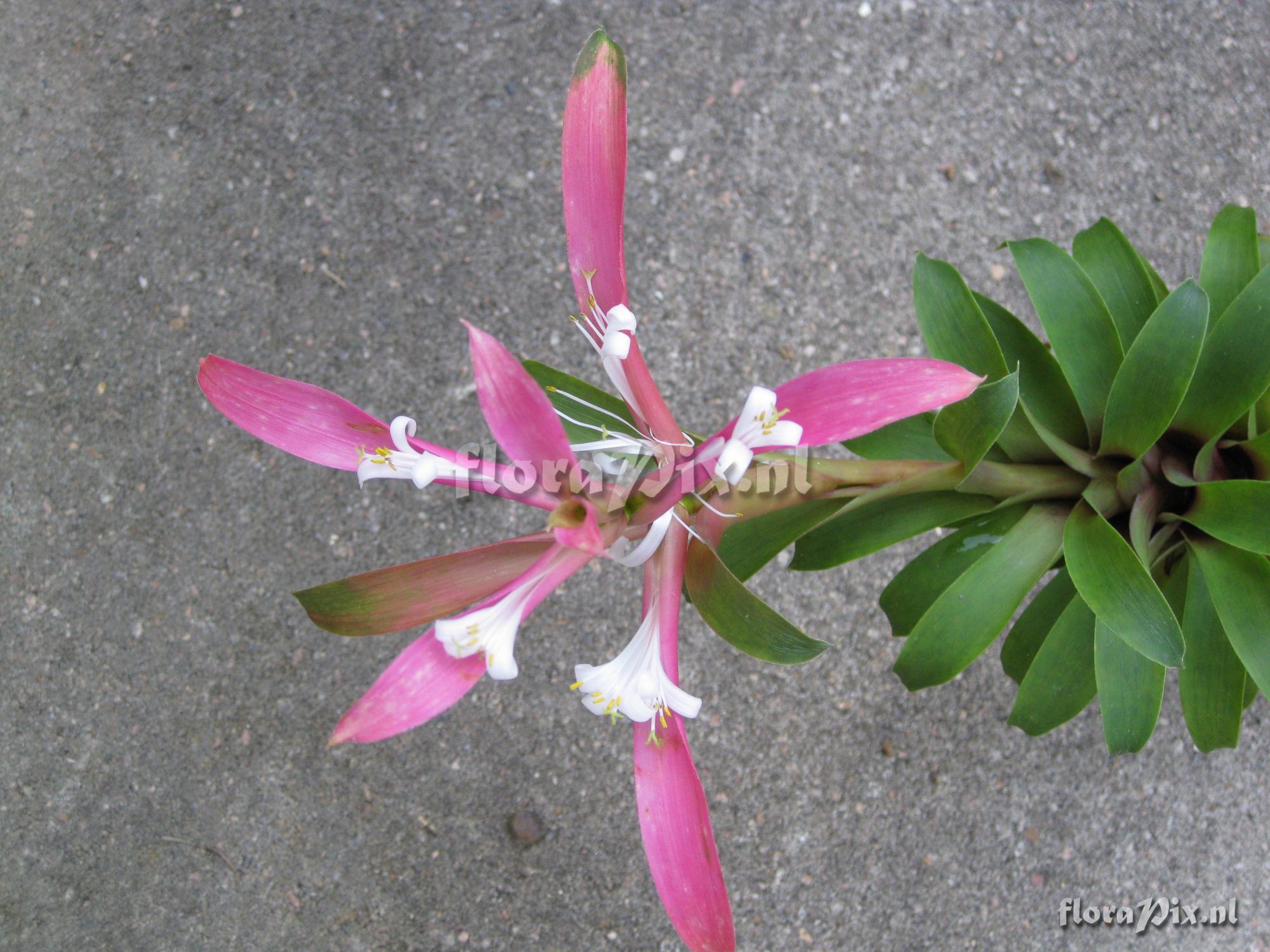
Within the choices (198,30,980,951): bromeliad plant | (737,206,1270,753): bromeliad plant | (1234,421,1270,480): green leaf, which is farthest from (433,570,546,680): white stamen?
(1234,421,1270,480): green leaf

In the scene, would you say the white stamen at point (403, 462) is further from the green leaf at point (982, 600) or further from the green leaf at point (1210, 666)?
the green leaf at point (1210, 666)

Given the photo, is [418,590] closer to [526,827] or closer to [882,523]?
[882,523]

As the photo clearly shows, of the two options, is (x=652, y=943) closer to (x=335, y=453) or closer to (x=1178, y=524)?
(x=1178, y=524)

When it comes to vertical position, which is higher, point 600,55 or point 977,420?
point 600,55

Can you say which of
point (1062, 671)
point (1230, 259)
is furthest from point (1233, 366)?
point (1062, 671)

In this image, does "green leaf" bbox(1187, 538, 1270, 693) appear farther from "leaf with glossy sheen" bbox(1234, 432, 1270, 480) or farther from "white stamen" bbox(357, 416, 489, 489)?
"white stamen" bbox(357, 416, 489, 489)

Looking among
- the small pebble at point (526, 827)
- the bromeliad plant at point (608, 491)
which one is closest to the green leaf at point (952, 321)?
the bromeliad plant at point (608, 491)
